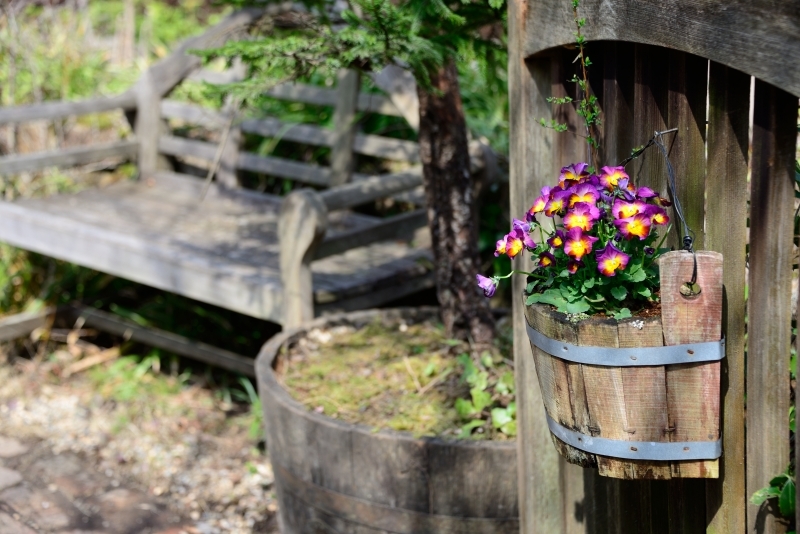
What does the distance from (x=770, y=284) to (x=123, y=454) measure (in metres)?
3.30

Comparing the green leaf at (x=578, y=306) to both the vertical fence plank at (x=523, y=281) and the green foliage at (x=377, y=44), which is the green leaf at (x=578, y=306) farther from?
the green foliage at (x=377, y=44)

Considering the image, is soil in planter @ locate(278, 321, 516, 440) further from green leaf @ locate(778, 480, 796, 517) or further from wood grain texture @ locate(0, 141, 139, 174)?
wood grain texture @ locate(0, 141, 139, 174)

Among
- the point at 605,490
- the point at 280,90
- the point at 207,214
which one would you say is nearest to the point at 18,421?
the point at 207,214

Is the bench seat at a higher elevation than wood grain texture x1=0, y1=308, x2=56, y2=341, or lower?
higher

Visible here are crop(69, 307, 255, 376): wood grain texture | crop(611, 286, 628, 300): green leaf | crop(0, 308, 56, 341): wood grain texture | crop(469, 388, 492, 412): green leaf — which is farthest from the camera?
crop(0, 308, 56, 341): wood grain texture

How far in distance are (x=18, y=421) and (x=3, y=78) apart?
2430 millimetres

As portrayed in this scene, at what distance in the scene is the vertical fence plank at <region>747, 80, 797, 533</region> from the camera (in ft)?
4.60

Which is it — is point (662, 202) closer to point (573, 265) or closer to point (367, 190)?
point (573, 265)

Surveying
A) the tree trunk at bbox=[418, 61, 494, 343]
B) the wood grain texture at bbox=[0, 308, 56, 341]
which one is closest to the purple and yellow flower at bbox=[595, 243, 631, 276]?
the tree trunk at bbox=[418, 61, 494, 343]

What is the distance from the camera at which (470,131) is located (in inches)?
164

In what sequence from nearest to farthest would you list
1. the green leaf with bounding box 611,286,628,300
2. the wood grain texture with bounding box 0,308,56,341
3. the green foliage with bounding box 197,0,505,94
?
the green leaf with bounding box 611,286,628,300 < the green foliage with bounding box 197,0,505,94 < the wood grain texture with bounding box 0,308,56,341

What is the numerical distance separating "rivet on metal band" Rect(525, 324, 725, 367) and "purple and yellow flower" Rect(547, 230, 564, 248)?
16 cm

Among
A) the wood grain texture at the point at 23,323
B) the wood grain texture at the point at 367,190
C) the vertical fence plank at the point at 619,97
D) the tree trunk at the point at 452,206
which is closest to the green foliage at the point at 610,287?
the vertical fence plank at the point at 619,97

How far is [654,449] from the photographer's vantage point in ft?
5.04
